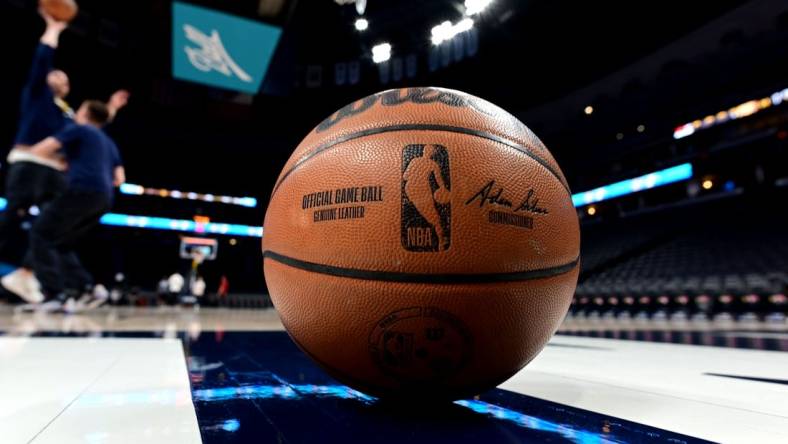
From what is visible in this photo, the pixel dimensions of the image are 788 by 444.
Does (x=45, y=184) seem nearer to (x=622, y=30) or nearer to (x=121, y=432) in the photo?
(x=121, y=432)

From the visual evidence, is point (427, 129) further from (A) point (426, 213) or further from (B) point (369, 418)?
(B) point (369, 418)

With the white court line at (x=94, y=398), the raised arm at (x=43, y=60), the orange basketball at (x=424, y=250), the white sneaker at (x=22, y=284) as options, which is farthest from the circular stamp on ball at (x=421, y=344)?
the white sneaker at (x=22, y=284)

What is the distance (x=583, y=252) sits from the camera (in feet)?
46.9

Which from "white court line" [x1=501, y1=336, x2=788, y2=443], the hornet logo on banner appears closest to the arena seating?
"white court line" [x1=501, y1=336, x2=788, y2=443]

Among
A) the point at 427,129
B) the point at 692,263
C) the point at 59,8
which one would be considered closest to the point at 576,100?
the point at 692,263

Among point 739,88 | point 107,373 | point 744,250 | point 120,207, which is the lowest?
point 107,373

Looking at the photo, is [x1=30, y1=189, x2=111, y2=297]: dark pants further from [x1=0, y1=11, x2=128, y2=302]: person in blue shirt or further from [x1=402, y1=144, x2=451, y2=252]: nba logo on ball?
[x1=402, y1=144, x2=451, y2=252]: nba logo on ball

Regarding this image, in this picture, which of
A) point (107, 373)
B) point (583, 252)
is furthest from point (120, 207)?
point (107, 373)

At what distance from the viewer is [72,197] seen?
357 centimetres

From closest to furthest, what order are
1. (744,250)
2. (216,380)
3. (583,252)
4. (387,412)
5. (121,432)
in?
(121,432), (387,412), (216,380), (744,250), (583,252)

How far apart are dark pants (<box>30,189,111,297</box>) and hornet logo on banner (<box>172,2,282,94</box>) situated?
3967 mm

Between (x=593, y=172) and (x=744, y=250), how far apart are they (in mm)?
5355

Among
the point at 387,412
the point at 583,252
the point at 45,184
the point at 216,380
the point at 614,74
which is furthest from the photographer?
the point at 583,252

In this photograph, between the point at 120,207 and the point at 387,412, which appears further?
the point at 120,207
